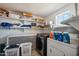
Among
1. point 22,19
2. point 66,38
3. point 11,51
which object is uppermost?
point 22,19

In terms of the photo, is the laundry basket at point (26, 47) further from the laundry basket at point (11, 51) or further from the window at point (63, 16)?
the window at point (63, 16)

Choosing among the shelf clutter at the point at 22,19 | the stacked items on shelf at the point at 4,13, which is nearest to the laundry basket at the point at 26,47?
the shelf clutter at the point at 22,19

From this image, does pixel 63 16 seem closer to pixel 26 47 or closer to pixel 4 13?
pixel 26 47

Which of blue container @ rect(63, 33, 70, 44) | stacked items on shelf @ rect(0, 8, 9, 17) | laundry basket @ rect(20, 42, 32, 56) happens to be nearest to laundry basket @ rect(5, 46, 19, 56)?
laundry basket @ rect(20, 42, 32, 56)

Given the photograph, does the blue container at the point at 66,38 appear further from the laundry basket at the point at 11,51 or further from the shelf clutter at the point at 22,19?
the laundry basket at the point at 11,51

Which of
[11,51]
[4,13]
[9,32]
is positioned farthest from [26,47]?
[4,13]

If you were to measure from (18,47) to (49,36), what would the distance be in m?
Answer: 0.63

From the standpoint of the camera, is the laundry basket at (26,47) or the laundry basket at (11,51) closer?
the laundry basket at (11,51)

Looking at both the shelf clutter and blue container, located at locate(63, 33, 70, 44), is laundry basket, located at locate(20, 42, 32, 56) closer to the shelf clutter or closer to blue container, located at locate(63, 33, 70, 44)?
the shelf clutter

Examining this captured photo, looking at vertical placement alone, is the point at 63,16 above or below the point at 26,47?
above

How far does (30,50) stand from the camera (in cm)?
115

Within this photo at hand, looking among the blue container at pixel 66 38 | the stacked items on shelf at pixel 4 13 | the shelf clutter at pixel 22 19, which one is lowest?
the blue container at pixel 66 38

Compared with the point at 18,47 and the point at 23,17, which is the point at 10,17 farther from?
the point at 18,47

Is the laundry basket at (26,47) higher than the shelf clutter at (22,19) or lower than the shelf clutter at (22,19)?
lower
